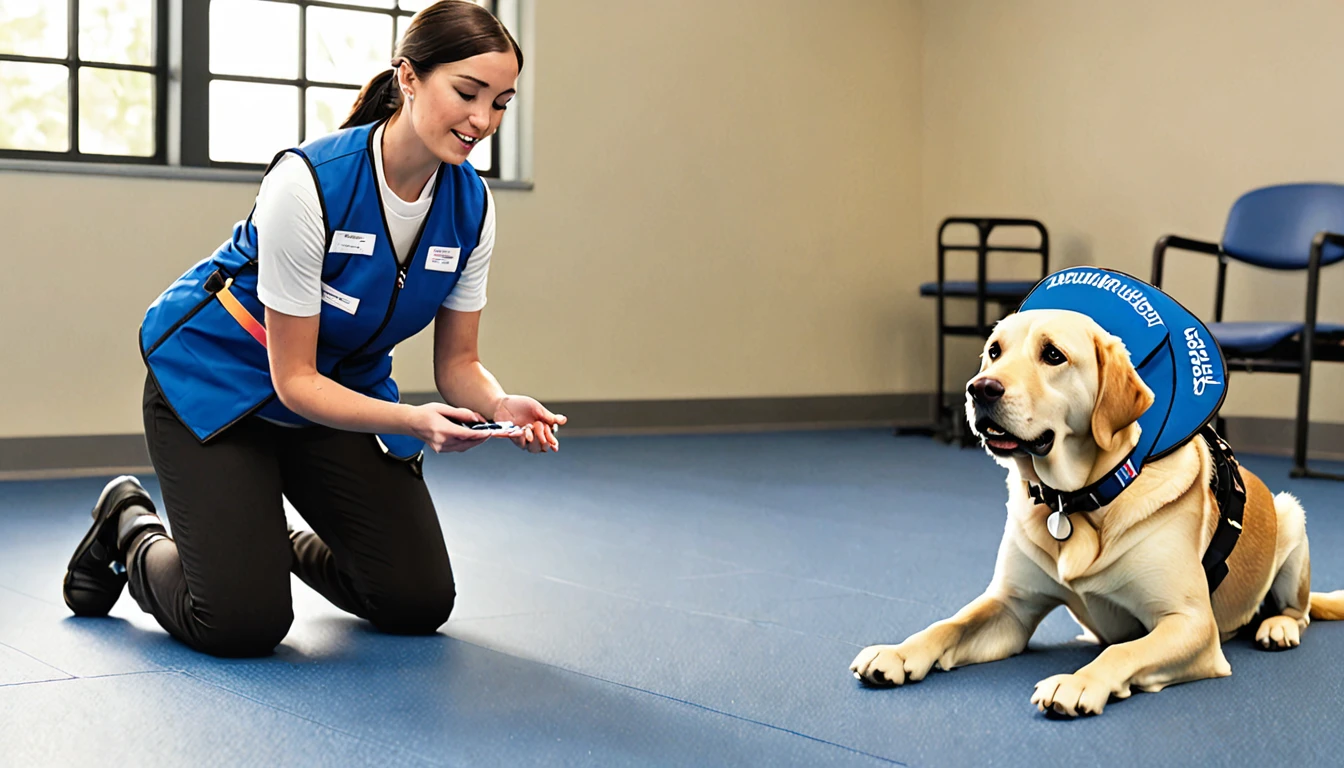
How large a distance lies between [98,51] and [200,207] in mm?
624

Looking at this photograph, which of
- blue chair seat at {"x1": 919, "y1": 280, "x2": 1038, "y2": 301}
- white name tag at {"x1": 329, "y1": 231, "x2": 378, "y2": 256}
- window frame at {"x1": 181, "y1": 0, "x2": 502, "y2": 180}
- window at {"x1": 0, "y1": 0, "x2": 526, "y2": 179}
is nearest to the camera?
white name tag at {"x1": 329, "y1": 231, "x2": 378, "y2": 256}

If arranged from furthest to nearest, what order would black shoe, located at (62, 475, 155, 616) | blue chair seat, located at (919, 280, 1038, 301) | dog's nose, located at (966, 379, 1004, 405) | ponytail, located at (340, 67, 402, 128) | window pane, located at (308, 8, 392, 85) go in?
1. blue chair seat, located at (919, 280, 1038, 301)
2. window pane, located at (308, 8, 392, 85)
3. black shoe, located at (62, 475, 155, 616)
4. ponytail, located at (340, 67, 402, 128)
5. dog's nose, located at (966, 379, 1004, 405)

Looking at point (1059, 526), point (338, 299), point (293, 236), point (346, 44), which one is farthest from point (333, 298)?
point (346, 44)

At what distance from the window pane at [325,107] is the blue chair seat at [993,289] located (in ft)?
8.19

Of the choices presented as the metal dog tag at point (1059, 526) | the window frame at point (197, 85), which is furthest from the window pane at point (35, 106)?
the metal dog tag at point (1059, 526)

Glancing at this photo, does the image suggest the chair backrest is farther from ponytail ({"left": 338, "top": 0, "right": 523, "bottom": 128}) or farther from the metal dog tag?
ponytail ({"left": 338, "top": 0, "right": 523, "bottom": 128})

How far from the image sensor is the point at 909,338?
20.9 feet

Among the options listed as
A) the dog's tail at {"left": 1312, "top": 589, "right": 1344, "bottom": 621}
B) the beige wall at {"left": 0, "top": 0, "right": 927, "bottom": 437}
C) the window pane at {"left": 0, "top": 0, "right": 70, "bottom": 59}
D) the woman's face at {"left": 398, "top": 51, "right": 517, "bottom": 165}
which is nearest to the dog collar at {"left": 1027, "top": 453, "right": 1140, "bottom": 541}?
the dog's tail at {"left": 1312, "top": 589, "right": 1344, "bottom": 621}

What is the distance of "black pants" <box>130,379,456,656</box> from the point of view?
197cm

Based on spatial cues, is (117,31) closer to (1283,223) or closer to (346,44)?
(346,44)

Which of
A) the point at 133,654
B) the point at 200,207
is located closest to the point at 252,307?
the point at 133,654

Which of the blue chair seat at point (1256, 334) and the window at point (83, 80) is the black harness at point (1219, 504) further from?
the window at point (83, 80)

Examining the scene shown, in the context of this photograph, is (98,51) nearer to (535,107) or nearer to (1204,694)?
(535,107)

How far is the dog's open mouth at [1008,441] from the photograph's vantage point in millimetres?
1716
